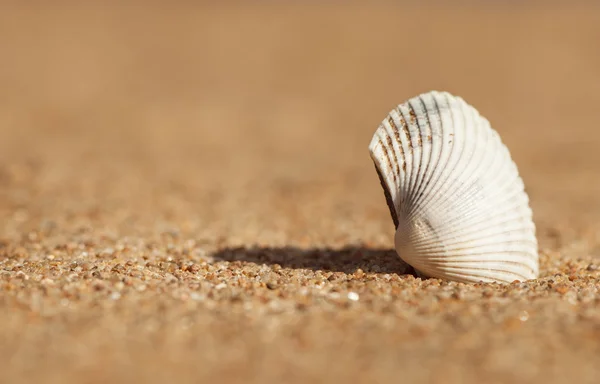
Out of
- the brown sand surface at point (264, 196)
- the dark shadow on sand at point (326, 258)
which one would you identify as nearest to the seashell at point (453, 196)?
the brown sand surface at point (264, 196)

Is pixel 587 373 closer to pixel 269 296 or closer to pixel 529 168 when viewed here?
pixel 269 296

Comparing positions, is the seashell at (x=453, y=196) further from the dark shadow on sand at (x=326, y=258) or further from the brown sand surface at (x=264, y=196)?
the dark shadow on sand at (x=326, y=258)

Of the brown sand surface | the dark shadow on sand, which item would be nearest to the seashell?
the brown sand surface

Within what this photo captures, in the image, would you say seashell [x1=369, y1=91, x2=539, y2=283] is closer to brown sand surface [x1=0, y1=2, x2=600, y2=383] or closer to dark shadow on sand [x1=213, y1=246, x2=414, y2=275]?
brown sand surface [x1=0, y1=2, x2=600, y2=383]

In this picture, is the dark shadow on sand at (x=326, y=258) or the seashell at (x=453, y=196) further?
the dark shadow on sand at (x=326, y=258)

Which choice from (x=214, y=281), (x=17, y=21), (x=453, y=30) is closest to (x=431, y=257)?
(x=214, y=281)

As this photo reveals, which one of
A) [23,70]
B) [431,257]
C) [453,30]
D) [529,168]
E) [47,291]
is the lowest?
[47,291]
